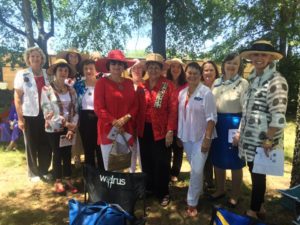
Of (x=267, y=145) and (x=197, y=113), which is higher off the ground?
(x=197, y=113)

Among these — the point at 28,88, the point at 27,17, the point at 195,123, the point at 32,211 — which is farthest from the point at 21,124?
the point at 27,17

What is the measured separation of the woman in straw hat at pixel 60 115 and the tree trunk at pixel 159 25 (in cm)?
753

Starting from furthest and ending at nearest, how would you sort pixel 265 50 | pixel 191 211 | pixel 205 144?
pixel 191 211
pixel 205 144
pixel 265 50

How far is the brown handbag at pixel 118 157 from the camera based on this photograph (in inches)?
157

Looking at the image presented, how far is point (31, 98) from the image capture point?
4.81 metres

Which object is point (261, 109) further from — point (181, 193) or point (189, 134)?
point (181, 193)

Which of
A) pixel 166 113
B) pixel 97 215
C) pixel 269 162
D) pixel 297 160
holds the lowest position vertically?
pixel 97 215

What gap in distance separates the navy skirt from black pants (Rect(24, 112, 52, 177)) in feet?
9.19

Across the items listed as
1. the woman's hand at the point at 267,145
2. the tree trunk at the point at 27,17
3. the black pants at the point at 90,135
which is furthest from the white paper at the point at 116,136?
the tree trunk at the point at 27,17

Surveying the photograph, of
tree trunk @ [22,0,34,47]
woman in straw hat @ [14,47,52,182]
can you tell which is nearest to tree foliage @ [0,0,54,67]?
tree trunk @ [22,0,34,47]

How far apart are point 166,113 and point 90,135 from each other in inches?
51.9

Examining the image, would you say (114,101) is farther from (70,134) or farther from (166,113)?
(70,134)

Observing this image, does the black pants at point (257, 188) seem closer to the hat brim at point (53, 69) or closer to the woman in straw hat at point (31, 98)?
the hat brim at point (53, 69)

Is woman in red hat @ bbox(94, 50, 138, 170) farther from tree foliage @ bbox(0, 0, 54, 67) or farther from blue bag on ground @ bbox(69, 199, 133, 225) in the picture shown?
tree foliage @ bbox(0, 0, 54, 67)
